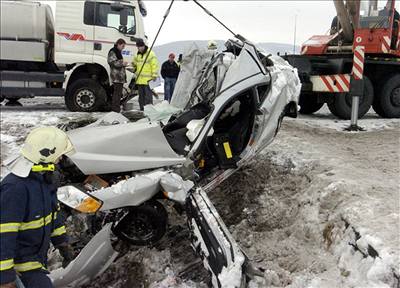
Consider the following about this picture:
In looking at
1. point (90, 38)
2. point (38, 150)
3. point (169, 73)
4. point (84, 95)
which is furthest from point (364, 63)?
point (38, 150)

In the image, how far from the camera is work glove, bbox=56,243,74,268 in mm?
3244

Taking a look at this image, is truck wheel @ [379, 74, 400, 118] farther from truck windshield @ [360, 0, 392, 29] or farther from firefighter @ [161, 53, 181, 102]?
firefighter @ [161, 53, 181, 102]

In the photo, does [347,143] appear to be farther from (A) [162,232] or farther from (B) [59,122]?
(B) [59,122]

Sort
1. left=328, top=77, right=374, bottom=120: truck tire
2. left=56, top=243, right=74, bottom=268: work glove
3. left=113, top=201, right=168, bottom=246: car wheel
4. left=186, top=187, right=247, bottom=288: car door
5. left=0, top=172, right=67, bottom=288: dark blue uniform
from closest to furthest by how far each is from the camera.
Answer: left=0, top=172, right=67, bottom=288: dark blue uniform, left=56, top=243, right=74, bottom=268: work glove, left=186, top=187, right=247, bottom=288: car door, left=113, top=201, right=168, bottom=246: car wheel, left=328, top=77, right=374, bottom=120: truck tire

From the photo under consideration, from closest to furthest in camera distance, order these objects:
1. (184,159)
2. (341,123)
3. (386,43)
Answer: (184,159) < (341,123) < (386,43)

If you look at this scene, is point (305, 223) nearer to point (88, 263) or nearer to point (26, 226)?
point (88, 263)

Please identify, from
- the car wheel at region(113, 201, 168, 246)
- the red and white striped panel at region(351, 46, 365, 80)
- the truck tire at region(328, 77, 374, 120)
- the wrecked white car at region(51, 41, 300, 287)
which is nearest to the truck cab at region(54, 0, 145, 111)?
the truck tire at region(328, 77, 374, 120)

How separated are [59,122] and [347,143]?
5203 mm

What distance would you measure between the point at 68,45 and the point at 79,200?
24.7 feet

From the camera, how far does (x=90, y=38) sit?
10.3 meters

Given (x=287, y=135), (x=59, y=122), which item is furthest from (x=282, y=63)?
(x=59, y=122)

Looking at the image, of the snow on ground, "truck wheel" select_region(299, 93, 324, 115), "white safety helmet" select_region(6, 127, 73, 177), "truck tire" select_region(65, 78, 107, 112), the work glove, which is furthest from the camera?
"truck wheel" select_region(299, 93, 324, 115)

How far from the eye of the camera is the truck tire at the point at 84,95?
34.2ft

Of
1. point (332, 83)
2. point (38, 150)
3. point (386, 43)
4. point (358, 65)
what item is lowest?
point (38, 150)
